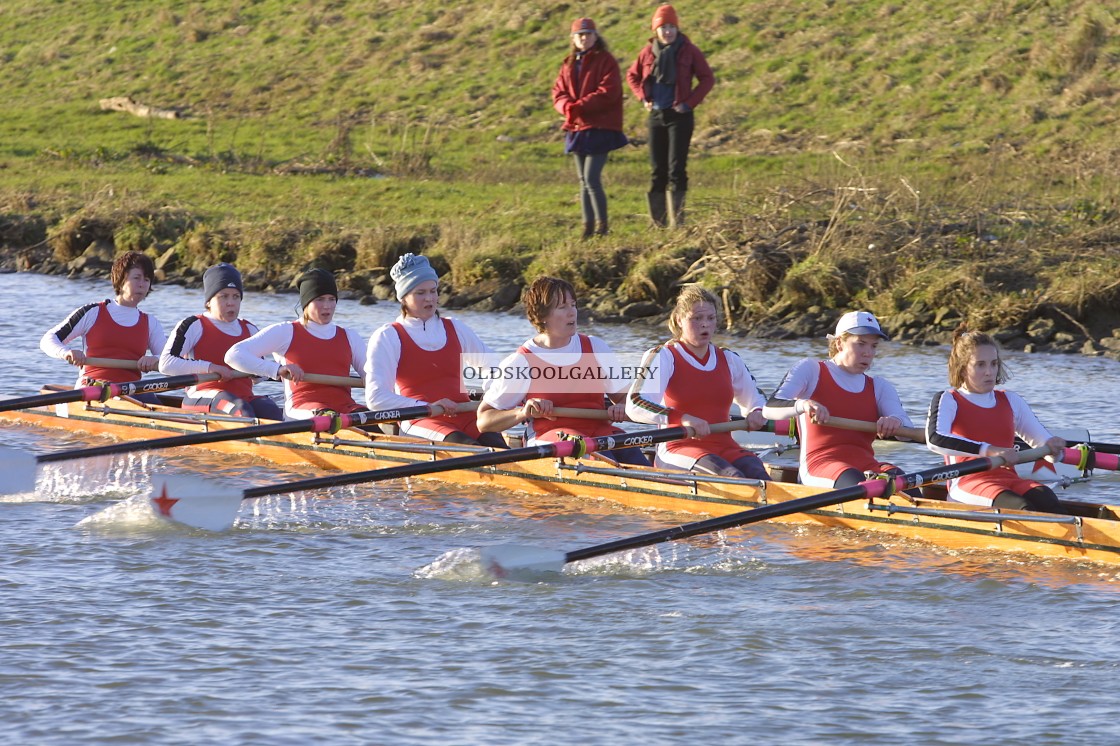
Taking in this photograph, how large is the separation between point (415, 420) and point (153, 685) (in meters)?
3.78

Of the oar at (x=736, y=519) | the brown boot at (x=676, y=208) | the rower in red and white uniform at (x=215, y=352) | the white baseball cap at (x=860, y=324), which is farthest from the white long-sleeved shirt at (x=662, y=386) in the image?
the brown boot at (x=676, y=208)

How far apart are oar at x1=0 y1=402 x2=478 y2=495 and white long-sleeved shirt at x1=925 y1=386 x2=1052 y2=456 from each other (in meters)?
2.81

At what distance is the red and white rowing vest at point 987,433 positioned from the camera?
7613mm

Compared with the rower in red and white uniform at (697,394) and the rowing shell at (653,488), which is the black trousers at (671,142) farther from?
the rower in red and white uniform at (697,394)

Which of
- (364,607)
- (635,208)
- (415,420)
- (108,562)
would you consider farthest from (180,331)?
(635,208)

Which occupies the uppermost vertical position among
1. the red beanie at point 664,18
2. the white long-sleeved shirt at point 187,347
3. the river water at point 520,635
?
the red beanie at point 664,18

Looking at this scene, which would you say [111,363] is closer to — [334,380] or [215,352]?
[215,352]

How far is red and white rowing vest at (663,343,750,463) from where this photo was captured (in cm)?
828

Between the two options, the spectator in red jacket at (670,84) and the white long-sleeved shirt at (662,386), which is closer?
the white long-sleeved shirt at (662,386)

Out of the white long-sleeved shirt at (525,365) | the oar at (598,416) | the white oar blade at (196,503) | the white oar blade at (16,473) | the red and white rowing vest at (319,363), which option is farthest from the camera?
the red and white rowing vest at (319,363)

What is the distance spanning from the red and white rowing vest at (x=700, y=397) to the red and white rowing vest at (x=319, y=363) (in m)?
2.44

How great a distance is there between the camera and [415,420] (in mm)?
9516

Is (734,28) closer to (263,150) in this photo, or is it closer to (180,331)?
(263,150)

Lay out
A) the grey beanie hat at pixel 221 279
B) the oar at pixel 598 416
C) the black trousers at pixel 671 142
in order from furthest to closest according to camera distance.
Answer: the black trousers at pixel 671 142 → the grey beanie hat at pixel 221 279 → the oar at pixel 598 416
